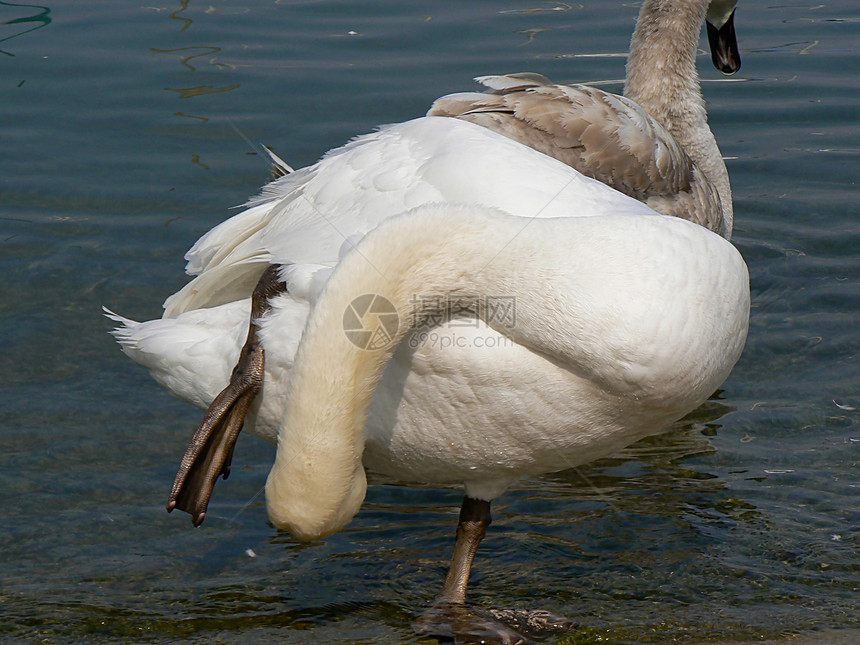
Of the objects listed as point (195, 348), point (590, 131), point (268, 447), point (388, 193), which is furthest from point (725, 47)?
point (195, 348)

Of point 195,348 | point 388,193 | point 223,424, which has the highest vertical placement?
point 388,193

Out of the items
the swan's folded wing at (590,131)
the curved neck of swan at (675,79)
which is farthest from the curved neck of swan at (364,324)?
the curved neck of swan at (675,79)

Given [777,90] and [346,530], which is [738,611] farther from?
[777,90]

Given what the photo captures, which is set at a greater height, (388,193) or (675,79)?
(675,79)

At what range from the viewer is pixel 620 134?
5.26 meters

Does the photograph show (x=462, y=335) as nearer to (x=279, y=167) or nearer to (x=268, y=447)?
(x=268, y=447)

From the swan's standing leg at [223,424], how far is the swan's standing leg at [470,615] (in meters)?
0.86

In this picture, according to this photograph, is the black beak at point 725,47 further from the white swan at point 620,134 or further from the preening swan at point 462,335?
the preening swan at point 462,335

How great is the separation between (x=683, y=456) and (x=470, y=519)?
4.58 ft

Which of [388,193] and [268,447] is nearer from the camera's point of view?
[388,193]

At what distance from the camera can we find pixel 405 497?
4.77 m

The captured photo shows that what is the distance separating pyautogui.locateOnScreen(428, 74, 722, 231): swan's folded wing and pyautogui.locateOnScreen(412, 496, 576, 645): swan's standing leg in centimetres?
179

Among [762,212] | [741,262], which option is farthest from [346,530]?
[762,212]

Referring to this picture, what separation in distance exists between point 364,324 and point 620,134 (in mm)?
2474
